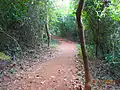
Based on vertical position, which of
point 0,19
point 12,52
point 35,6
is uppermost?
point 35,6

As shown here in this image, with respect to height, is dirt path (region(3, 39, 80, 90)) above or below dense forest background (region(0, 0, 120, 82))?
below

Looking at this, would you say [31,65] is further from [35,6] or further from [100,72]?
[35,6]

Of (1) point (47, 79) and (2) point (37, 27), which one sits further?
(2) point (37, 27)

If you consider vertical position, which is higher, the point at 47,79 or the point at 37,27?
the point at 37,27

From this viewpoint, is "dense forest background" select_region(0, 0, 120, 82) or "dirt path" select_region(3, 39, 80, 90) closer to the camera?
"dirt path" select_region(3, 39, 80, 90)

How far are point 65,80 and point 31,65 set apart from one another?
9.48 ft

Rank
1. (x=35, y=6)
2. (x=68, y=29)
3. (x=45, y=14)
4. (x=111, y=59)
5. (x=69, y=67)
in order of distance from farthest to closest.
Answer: (x=68, y=29), (x=45, y=14), (x=35, y=6), (x=111, y=59), (x=69, y=67)

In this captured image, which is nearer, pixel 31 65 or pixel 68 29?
pixel 31 65

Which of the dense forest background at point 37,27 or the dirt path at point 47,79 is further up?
the dense forest background at point 37,27

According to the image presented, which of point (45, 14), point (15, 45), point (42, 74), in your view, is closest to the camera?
point (42, 74)

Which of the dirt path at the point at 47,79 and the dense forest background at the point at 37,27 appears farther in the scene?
the dense forest background at the point at 37,27

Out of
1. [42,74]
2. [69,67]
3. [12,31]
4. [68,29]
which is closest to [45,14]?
[12,31]

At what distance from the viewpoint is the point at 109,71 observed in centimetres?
1011

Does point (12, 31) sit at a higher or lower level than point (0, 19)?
lower
